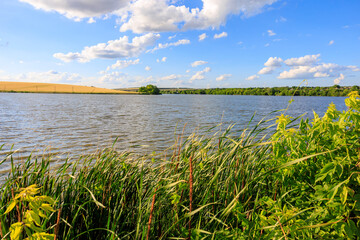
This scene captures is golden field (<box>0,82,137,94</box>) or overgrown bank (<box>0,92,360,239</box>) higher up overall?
golden field (<box>0,82,137,94</box>)

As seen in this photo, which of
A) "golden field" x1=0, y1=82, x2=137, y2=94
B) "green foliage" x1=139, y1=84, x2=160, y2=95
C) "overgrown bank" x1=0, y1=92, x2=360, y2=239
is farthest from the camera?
"green foliage" x1=139, y1=84, x2=160, y2=95

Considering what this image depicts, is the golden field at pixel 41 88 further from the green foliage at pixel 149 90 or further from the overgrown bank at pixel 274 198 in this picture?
the overgrown bank at pixel 274 198

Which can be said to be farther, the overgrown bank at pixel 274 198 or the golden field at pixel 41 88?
the golden field at pixel 41 88

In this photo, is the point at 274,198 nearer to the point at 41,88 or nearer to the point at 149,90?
the point at 41,88

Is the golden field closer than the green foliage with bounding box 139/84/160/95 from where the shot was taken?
Yes

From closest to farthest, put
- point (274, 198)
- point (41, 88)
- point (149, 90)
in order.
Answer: point (274, 198), point (41, 88), point (149, 90)

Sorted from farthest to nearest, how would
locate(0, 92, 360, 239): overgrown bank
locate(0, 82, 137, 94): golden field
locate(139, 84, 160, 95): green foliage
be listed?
locate(139, 84, 160, 95): green foliage → locate(0, 82, 137, 94): golden field → locate(0, 92, 360, 239): overgrown bank

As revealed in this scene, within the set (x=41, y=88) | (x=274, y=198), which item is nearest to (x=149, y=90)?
(x=41, y=88)

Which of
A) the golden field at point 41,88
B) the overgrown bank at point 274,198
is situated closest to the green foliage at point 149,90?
the golden field at point 41,88

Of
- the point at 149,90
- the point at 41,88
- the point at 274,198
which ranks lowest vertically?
the point at 274,198

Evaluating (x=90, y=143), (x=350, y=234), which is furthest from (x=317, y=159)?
(x=90, y=143)

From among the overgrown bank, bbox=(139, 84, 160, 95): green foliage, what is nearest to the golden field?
bbox=(139, 84, 160, 95): green foliage

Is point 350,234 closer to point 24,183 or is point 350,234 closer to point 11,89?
point 24,183

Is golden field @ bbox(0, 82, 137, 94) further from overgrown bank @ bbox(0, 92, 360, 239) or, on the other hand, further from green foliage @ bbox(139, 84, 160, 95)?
overgrown bank @ bbox(0, 92, 360, 239)
